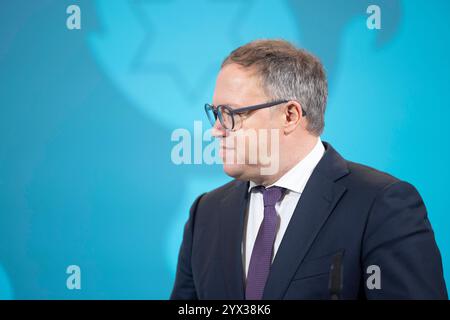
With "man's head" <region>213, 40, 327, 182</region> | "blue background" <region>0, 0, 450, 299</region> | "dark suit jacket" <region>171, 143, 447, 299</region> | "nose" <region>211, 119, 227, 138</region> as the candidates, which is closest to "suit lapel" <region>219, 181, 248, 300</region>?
"dark suit jacket" <region>171, 143, 447, 299</region>

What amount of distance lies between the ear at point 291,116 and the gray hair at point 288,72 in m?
0.02

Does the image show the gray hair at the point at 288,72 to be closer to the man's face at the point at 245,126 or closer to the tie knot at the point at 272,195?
the man's face at the point at 245,126

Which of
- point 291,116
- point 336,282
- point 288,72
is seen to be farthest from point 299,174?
point 336,282

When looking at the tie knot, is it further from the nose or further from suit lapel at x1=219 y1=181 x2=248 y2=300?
the nose

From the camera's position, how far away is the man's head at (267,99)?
1549mm

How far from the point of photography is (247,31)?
8.54 feet

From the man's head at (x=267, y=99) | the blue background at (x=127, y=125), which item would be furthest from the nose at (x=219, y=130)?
the blue background at (x=127, y=125)

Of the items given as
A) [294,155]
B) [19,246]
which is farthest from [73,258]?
[294,155]

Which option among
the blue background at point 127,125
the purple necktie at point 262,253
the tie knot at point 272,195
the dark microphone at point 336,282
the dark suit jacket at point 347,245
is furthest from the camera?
the blue background at point 127,125

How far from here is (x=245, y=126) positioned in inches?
61.2

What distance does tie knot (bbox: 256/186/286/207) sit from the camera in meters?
1.54
